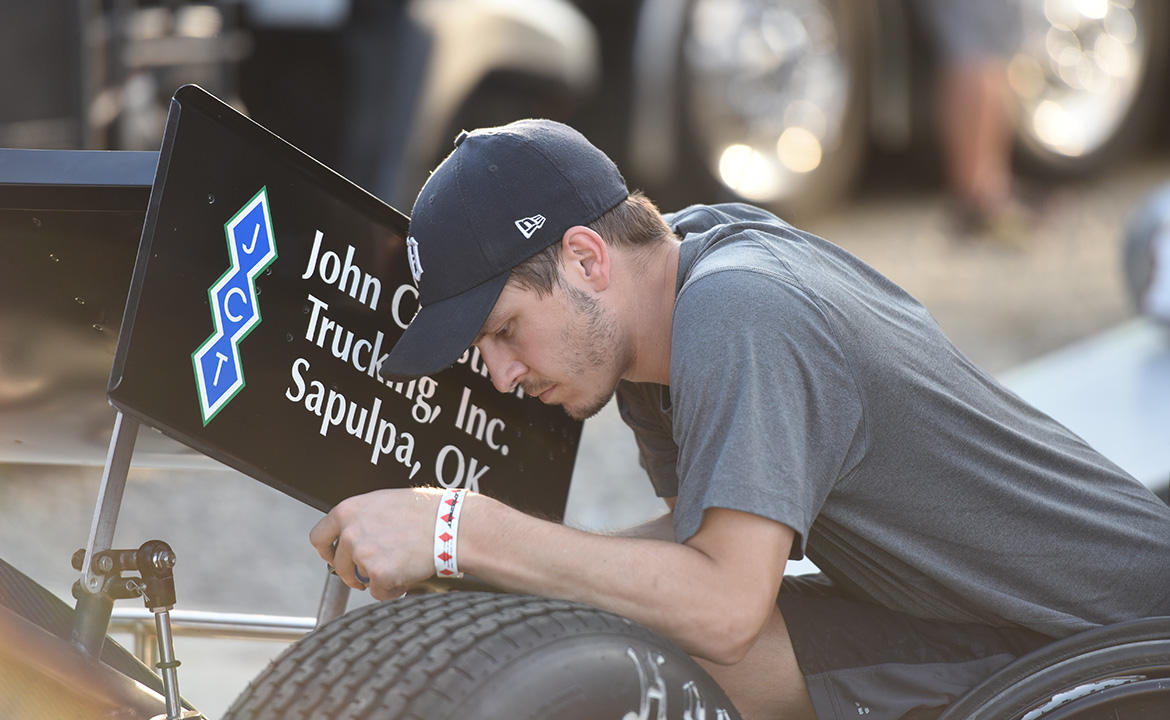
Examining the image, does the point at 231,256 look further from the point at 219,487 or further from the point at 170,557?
the point at 219,487

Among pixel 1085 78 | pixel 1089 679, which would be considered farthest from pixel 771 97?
pixel 1089 679

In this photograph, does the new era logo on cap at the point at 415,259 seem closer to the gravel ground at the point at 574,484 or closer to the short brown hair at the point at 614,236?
the short brown hair at the point at 614,236

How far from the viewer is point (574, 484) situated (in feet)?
12.0

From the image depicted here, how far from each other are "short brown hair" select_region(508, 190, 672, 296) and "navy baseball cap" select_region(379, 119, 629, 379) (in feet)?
0.06

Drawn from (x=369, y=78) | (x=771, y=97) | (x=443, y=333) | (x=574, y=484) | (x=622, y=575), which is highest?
(x=771, y=97)

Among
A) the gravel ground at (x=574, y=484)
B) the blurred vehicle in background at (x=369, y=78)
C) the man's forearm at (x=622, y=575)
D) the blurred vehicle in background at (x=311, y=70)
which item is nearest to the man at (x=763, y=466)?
the man's forearm at (x=622, y=575)

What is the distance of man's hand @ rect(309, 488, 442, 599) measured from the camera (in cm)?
144

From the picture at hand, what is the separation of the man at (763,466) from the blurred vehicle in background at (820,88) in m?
3.44

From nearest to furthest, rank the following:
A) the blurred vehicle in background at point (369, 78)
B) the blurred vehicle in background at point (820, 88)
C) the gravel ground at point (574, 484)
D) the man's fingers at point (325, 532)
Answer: the man's fingers at point (325, 532) < the gravel ground at point (574, 484) < the blurred vehicle in background at point (369, 78) < the blurred vehicle in background at point (820, 88)

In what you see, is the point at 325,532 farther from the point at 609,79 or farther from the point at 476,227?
the point at 609,79

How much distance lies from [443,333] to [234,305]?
0.86 ft

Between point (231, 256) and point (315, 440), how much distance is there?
273 mm

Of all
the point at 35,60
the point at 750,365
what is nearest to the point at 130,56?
the point at 35,60

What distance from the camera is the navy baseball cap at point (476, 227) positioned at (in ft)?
5.03
